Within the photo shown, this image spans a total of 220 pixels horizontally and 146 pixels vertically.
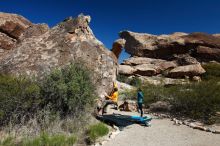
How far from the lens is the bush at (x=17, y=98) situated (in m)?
8.05

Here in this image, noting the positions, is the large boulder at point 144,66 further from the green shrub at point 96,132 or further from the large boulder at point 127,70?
the green shrub at point 96,132

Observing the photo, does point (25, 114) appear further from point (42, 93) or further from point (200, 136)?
point (200, 136)

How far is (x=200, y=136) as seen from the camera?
886cm

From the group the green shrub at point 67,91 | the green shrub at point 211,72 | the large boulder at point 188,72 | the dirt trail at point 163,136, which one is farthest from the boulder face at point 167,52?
the green shrub at point 67,91

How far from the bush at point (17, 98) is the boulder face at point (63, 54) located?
1.54 m

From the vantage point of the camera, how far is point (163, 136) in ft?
29.0

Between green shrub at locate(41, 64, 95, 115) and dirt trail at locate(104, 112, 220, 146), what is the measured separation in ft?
6.50

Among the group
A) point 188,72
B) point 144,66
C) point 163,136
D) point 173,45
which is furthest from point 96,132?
point 173,45

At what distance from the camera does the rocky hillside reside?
39.0 m

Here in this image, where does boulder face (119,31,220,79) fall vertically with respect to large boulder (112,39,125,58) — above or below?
above

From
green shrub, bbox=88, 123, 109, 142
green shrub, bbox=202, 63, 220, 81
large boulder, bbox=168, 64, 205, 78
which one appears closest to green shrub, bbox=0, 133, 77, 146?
green shrub, bbox=88, 123, 109, 142

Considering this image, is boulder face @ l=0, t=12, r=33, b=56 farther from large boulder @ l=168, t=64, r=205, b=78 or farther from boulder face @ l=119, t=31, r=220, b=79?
large boulder @ l=168, t=64, r=205, b=78

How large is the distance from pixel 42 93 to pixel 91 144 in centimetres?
295

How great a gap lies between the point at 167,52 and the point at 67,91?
3998cm
